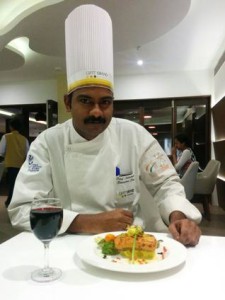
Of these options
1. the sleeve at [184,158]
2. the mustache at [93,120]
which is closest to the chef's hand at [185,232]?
the mustache at [93,120]

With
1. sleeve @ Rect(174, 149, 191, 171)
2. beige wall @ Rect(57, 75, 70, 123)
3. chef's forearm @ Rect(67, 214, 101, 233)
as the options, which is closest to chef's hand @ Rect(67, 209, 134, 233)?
chef's forearm @ Rect(67, 214, 101, 233)

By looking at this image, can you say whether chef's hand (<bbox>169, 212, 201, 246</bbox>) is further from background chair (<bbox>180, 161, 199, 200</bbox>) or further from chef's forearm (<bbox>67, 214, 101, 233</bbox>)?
background chair (<bbox>180, 161, 199, 200</bbox>)

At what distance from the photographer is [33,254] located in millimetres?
840

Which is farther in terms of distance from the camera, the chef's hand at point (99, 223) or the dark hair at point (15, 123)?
the dark hair at point (15, 123)

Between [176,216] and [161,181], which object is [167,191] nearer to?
[161,181]

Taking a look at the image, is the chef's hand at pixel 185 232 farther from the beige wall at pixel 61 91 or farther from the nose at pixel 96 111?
the beige wall at pixel 61 91

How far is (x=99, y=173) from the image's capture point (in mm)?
1257

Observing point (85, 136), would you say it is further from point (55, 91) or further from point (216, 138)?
point (55, 91)

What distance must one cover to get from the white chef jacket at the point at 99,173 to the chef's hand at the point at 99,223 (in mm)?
140

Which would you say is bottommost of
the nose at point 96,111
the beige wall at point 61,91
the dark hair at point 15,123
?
the nose at point 96,111

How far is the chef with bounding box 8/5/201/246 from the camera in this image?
120 cm

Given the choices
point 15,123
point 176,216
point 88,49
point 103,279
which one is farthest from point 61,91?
point 103,279

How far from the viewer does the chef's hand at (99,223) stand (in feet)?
3.41

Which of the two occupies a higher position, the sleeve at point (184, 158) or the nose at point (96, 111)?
the nose at point (96, 111)
